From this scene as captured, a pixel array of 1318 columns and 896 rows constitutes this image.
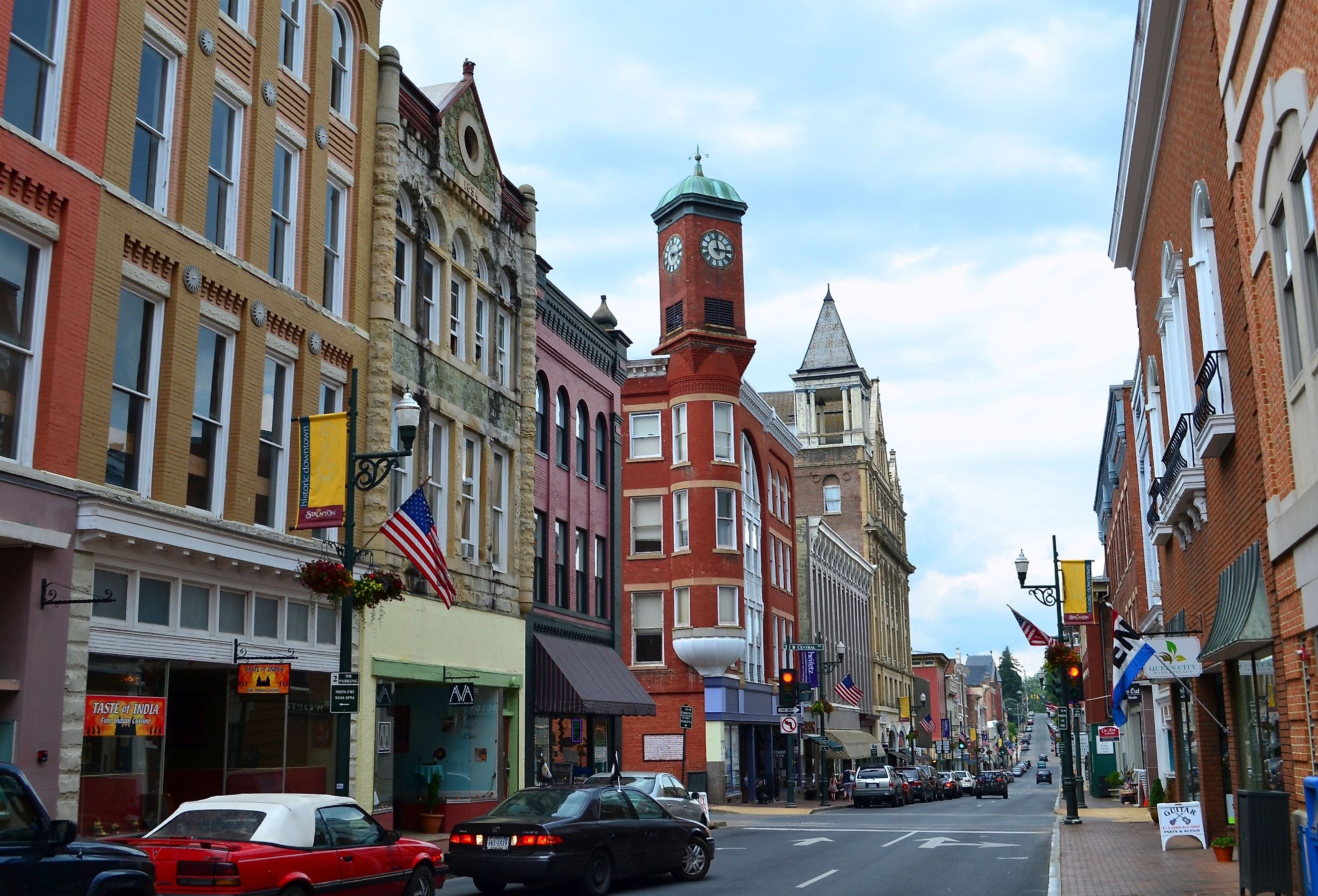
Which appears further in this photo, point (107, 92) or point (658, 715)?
point (658, 715)

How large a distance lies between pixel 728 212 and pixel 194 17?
1365 inches

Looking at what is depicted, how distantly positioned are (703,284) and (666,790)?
91.6 ft

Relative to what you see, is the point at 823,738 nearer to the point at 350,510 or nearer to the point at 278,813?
the point at 350,510

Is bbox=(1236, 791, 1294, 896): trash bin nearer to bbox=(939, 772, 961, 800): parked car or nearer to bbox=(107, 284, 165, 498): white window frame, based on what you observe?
bbox=(107, 284, 165, 498): white window frame

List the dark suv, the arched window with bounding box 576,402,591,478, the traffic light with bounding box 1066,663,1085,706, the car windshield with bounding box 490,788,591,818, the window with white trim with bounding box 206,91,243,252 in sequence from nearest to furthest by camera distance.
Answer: the dark suv < the car windshield with bounding box 490,788,591,818 < the window with white trim with bounding box 206,91,243,252 < the traffic light with bounding box 1066,663,1085,706 < the arched window with bounding box 576,402,591,478

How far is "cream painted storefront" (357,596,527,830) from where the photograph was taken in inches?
901

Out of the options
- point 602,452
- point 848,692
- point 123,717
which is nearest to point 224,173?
point 123,717

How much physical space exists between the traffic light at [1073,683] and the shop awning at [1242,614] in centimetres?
1402

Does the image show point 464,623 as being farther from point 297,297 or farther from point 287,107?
point 287,107

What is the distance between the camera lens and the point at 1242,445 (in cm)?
1555

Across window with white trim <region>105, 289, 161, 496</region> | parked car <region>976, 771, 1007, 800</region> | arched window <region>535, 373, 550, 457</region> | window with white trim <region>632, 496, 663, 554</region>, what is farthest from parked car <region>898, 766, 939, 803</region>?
window with white trim <region>105, 289, 161, 496</region>

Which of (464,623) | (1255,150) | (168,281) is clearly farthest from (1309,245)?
(464,623)

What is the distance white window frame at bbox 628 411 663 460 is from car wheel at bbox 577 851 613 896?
3476 cm

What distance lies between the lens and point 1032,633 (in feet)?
115
